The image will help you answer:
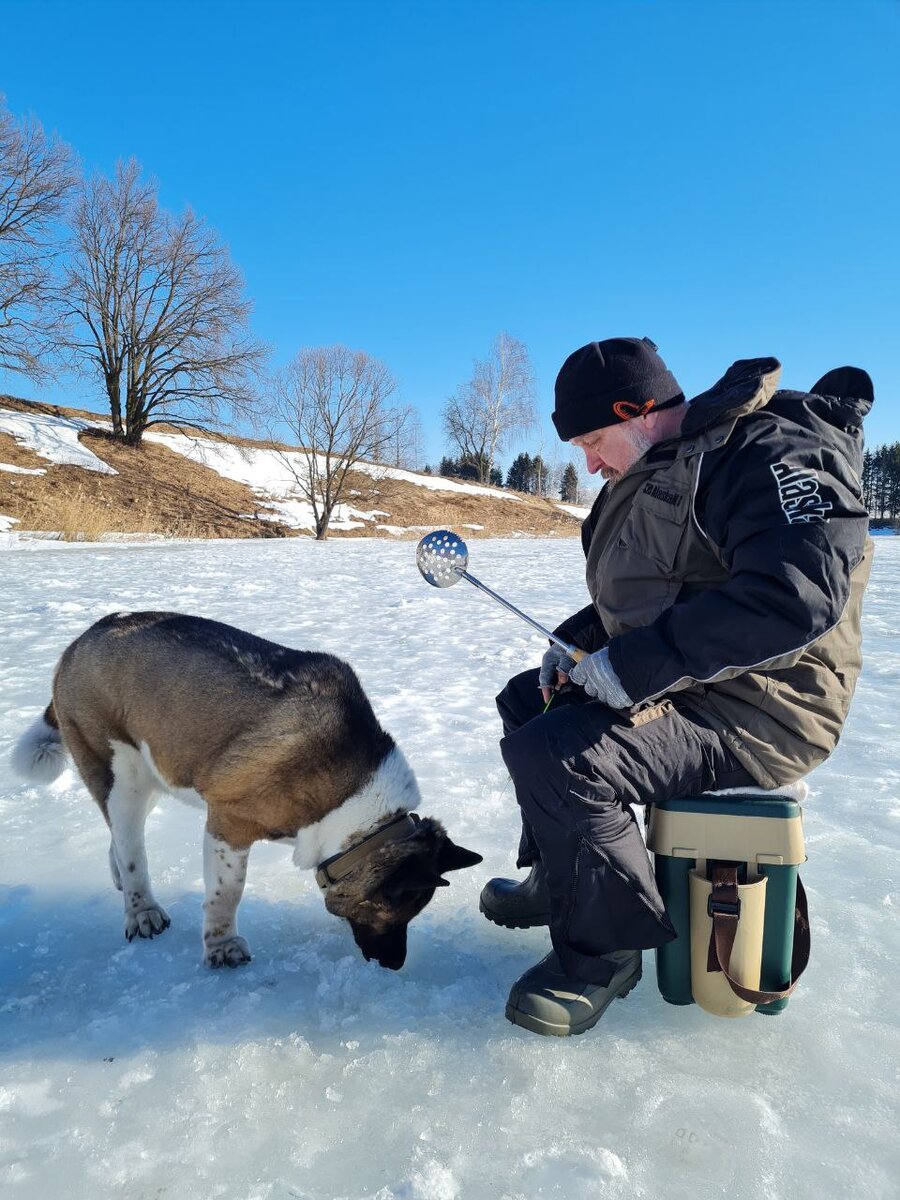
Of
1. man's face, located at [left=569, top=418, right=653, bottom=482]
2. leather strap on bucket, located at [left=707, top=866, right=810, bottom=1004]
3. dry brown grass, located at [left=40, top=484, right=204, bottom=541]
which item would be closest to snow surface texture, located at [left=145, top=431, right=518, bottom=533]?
dry brown grass, located at [left=40, top=484, right=204, bottom=541]

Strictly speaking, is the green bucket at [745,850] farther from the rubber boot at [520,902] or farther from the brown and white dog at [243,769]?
the brown and white dog at [243,769]

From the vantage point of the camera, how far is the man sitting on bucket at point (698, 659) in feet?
6.73

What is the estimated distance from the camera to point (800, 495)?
2.06m

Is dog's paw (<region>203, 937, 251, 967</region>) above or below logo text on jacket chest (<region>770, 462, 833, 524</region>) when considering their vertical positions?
below

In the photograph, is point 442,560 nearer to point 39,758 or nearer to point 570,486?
point 39,758

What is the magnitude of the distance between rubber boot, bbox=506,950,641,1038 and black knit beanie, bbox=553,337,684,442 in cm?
190

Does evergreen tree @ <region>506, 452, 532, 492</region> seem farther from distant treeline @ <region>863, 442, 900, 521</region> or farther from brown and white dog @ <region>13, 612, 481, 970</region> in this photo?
brown and white dog @ <region>13, 612, 481, 970</region>

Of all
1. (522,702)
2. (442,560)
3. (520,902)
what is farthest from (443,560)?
(520,902)

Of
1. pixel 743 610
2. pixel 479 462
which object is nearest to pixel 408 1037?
pixel 743 610

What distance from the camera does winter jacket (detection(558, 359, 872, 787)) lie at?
2.03 metres

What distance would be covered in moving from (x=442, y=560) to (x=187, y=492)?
30.9 meters

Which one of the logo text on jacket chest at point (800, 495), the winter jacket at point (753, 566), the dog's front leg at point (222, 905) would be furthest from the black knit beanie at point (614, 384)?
the dog's front leg at point (222, 905)

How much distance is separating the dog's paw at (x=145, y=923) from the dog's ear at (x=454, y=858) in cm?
118

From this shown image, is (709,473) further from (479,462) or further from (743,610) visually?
(479,462)
